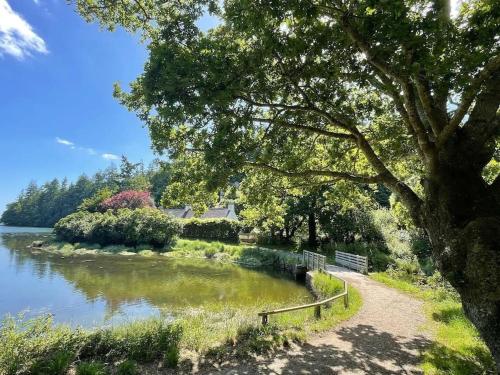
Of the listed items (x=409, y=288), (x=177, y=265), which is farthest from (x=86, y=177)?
(x=409, y=288)

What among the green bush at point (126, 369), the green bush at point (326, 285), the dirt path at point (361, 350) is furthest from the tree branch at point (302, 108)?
the green bush at point (326, 285)

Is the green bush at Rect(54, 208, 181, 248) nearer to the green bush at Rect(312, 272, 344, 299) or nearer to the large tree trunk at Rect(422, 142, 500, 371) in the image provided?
the green bush at Rect(312, 272, 344, 299)

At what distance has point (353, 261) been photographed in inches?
925

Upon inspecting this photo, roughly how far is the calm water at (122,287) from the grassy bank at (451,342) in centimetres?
634

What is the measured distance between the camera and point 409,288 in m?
Answer: 16.1

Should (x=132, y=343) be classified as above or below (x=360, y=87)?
below

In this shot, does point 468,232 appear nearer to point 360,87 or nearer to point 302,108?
point 360,87

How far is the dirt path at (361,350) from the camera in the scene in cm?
711

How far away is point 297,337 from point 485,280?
531 cm

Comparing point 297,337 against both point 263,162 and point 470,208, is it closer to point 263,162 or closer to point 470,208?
point 263,162

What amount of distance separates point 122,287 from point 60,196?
99.7 metres

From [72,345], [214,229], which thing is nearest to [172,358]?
[72,345]

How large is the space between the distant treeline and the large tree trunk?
89.3 metres

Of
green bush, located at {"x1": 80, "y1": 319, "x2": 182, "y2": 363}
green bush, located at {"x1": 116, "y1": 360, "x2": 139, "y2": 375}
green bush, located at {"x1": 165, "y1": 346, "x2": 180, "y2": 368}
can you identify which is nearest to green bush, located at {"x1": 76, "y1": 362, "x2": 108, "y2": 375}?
green bush, located at {"x1": 116, "y1": 360, "x2": 139, "y2": 375}
